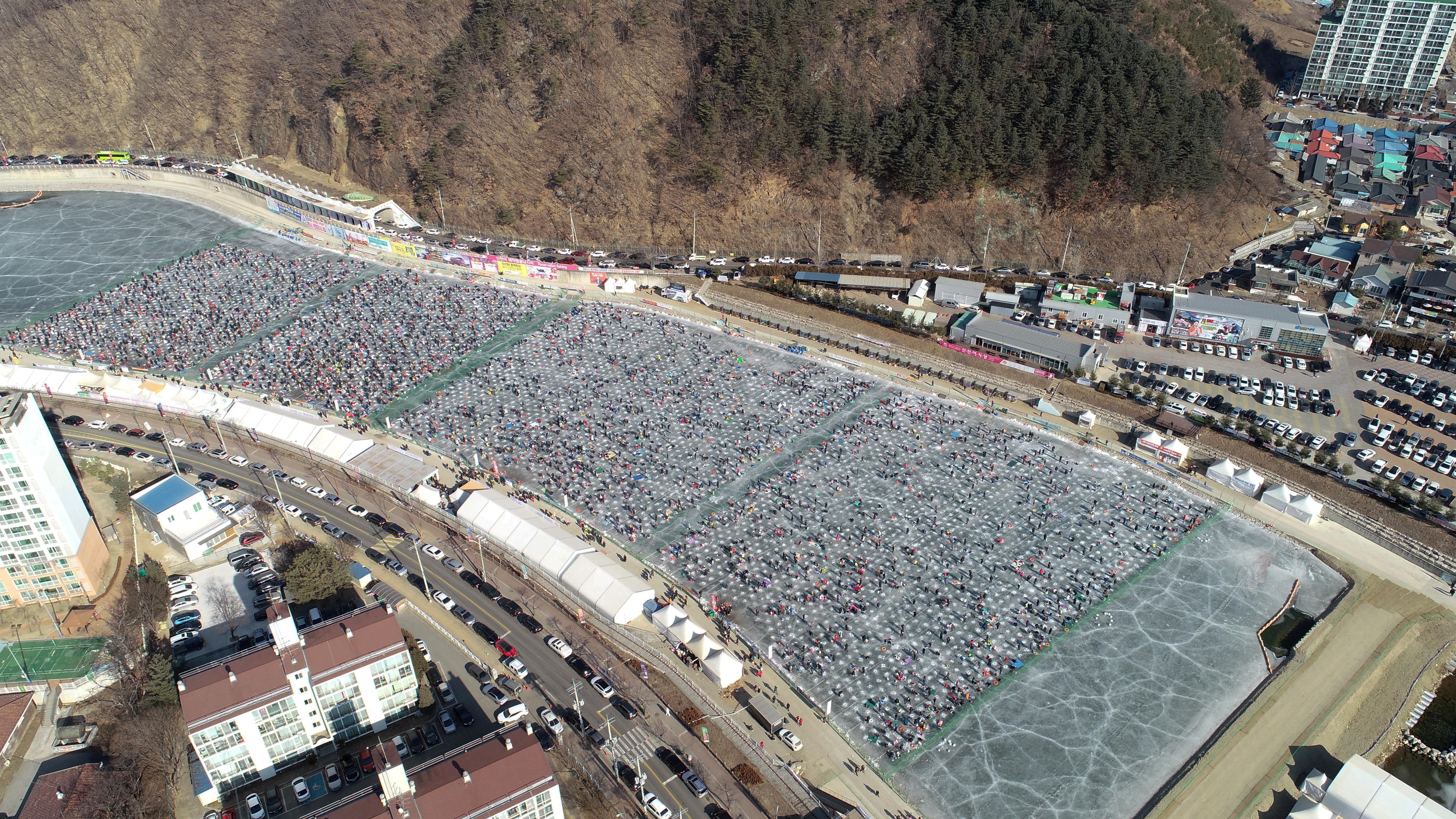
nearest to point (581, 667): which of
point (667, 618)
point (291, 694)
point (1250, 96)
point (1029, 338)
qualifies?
point (667, 618)

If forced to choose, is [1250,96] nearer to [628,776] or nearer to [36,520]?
[628,776]

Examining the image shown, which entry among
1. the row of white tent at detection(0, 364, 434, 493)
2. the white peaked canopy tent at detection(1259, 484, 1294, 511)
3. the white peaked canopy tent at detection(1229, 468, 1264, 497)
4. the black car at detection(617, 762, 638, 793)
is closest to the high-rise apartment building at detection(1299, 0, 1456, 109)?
the white peaked canopy tent at detection(1229, 468, 1264, 497)

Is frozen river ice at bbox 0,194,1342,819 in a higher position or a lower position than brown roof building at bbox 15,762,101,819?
lower

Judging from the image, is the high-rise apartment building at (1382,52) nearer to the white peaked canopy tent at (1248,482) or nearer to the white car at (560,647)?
the white peaked canopy tent at (1248,482)

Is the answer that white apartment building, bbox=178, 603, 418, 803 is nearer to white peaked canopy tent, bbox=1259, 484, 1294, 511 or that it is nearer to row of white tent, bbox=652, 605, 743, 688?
row of white tent, bbox=652, 605, 743, 688

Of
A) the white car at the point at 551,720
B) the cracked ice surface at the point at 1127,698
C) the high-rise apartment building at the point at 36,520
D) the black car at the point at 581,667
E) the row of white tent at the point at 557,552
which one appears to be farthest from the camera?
the row of white tent at the point at 557,552

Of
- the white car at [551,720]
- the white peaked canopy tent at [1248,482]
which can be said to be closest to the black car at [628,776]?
the white car at [551,720]

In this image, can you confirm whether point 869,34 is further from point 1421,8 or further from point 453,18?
point 1421,8
